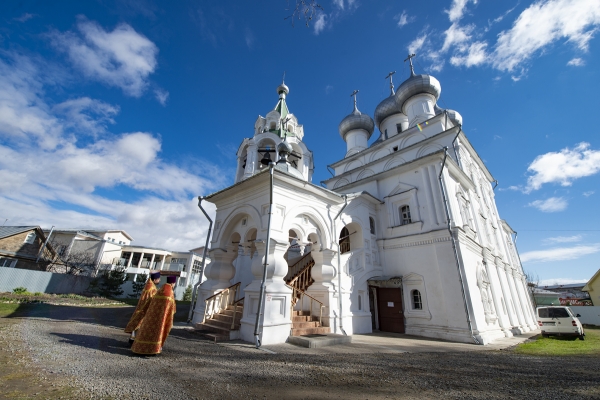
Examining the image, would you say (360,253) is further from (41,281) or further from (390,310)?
(41,281)

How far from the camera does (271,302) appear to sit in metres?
6.98

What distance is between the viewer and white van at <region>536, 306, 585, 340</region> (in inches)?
413

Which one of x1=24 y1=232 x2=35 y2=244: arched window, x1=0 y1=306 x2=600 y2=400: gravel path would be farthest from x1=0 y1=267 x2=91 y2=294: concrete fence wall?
→ x1=0 y1=306 x2=600 y2=400: gravel path

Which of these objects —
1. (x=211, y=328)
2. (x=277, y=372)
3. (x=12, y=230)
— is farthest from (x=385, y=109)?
(x=12, y=230)

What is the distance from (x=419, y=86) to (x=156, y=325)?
1756 centimetres

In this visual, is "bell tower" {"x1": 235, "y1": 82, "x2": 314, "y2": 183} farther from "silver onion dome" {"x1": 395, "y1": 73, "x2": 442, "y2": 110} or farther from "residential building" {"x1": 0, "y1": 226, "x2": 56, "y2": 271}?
"residential building" {"x1": 0, "y1": 226, "x2": 56, "y2": 271}

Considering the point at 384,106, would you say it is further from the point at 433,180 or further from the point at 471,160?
the point at 433,180

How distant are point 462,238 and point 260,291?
7888 millimetres

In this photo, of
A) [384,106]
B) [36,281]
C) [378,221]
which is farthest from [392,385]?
[36,281]

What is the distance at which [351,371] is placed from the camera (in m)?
4.44

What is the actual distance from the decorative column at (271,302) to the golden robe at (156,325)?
2.35m

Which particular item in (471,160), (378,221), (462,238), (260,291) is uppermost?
(471,160)

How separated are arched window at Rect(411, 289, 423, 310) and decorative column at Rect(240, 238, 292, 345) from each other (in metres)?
5.74

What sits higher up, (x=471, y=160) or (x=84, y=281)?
(x=471, y=160)
